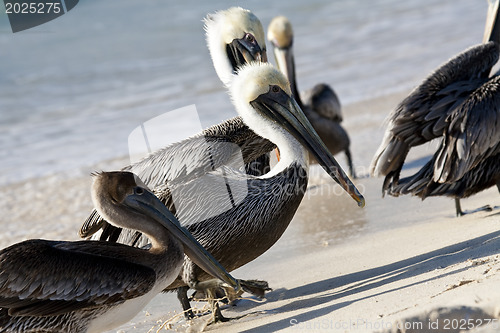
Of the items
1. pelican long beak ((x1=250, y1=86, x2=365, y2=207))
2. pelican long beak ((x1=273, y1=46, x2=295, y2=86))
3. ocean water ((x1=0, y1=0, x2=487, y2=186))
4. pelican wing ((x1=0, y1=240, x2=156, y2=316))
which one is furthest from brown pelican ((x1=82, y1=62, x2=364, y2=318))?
pelican long beak ((x1=273, y1=46, x2=295, y2=86))

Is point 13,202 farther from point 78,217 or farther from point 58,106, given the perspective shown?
point 58,106

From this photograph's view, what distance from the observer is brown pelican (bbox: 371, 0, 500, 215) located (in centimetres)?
500

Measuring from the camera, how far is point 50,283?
3.52 meters

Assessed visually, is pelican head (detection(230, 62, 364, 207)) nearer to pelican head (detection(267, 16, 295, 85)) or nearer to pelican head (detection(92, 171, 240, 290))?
pelican head (detection(92, 171, 240, 290))

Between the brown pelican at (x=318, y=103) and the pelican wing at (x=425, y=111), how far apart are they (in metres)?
2.20

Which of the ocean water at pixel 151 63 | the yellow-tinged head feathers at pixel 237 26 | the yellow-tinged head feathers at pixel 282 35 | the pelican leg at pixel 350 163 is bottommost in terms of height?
the ocean water at pixel 151 63

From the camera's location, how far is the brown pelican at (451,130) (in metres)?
5.00

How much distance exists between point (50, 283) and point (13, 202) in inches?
184

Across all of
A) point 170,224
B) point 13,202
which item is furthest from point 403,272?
point 13,202

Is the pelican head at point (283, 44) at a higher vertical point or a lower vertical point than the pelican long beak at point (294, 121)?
lower

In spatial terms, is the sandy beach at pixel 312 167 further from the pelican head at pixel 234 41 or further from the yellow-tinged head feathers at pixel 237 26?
the yellow-tinged head feathers at pixel 237 26

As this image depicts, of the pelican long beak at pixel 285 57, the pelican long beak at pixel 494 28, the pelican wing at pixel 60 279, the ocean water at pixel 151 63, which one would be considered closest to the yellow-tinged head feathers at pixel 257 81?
the ocean water at pixel 151 63

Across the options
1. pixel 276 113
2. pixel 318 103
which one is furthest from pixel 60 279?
pixel 318 103

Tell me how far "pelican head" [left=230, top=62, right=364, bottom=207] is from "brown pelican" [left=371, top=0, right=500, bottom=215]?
1.01 metres
